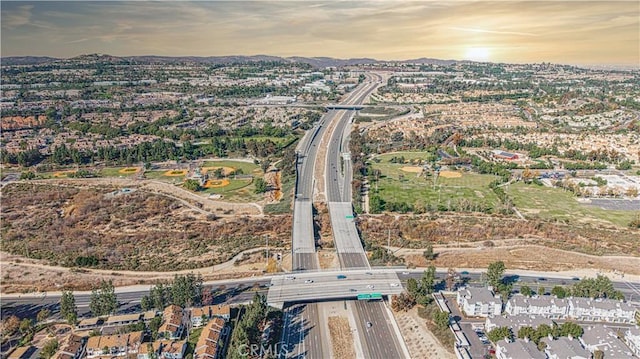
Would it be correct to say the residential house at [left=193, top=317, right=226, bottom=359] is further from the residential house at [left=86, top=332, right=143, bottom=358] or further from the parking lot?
the parking lot

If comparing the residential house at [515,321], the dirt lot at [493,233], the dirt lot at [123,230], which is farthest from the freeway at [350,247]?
the residential house at [515,321]

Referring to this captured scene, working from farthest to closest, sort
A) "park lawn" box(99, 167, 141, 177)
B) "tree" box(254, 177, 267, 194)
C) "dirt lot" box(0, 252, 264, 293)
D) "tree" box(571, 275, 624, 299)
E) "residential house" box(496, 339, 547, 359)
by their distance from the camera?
1. "park lawn" box(99, 167, 141, 177)
2. "tree" box(254, 177, 267, 194)
3. "dirt lot" box(0, 252, 264, 293)
4. "tree" box(571, 275, 624, 299)
5. "residential house" box(496, 339, 547, 359)

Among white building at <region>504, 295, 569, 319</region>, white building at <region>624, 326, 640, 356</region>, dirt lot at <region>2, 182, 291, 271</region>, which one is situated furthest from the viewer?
dirt lot at <region>2, 182, 291, 271</region>

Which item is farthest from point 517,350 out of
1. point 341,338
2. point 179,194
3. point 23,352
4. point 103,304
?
point 179,194

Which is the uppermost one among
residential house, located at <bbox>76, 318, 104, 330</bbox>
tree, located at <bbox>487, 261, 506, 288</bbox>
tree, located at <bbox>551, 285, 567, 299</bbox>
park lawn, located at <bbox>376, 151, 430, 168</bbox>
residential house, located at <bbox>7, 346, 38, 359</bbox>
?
park lawn, located at <bbox>376, 151, 430, 168</bbox>

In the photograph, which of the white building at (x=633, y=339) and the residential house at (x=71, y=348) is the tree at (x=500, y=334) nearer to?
the white building at (x=633, y=339)

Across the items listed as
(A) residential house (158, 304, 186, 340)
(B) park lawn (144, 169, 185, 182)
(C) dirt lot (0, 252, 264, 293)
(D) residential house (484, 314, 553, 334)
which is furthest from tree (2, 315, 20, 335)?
(B) park lawn (144, 169, 185, 182)

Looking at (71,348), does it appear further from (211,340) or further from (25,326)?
(211,340)
